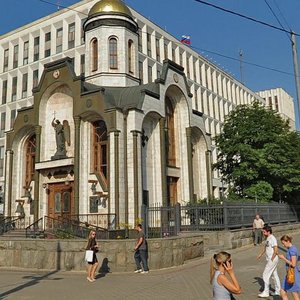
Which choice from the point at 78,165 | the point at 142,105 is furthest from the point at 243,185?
the point at 78,165

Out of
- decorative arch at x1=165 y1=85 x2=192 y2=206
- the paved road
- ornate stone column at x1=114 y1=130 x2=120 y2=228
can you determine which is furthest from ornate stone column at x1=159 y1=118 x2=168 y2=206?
the paved road

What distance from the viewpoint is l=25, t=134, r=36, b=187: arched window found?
27.6 metres

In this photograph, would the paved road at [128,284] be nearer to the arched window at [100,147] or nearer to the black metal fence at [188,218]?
the black metal fence at [188,218]

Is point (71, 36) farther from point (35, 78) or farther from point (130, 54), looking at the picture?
point (130, 54)

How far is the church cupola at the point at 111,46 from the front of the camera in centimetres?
2897

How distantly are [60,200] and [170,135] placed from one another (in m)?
8.41

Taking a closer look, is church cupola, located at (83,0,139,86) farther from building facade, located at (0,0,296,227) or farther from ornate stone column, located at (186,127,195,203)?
ornate stone column, located at (186,127,195,203)

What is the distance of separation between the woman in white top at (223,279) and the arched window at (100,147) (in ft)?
61.4

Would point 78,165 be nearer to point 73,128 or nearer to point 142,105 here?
point 73,128

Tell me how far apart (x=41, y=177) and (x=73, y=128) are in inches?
149

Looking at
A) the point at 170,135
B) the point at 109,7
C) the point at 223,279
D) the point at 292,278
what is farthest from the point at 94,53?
the point at 223,279

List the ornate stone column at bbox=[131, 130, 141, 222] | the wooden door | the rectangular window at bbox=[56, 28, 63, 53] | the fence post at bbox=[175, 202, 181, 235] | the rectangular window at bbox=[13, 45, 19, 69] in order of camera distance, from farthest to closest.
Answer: the rectangular window at bbox=[13, 45, 19, 69]
the rectangular window at bbox=[56, 28, 63, 53]
the wooden door
the ornate stone column at bbox=[131, 130, 141, 222]
the fence post at bbox=[175, 202, 181, 235]

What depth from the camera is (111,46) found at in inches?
1170

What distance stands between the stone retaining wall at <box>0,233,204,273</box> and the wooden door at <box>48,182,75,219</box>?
884 centimetres
